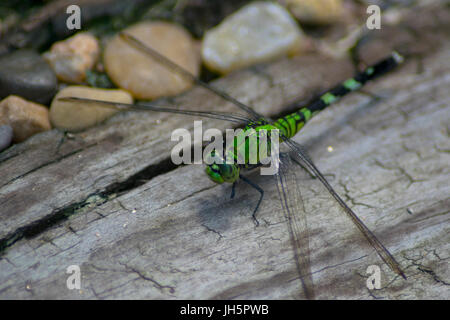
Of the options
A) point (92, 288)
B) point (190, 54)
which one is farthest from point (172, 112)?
point (92, 288)

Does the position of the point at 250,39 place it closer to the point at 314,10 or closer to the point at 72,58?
the point at 314,10

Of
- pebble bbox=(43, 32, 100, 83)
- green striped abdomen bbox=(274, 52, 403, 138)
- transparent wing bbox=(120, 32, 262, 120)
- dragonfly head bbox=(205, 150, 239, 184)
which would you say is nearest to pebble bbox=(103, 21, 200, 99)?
transparent wing bbox=(120, 32, 262, 120)

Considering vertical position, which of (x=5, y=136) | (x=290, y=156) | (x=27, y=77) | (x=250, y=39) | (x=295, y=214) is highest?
(x=250, y=39)

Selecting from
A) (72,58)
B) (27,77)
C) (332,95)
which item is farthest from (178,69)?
(332,95)

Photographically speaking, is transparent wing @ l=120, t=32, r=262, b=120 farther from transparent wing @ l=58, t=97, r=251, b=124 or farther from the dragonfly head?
the dragonfly head

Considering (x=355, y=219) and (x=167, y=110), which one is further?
(x=167, y=110)
